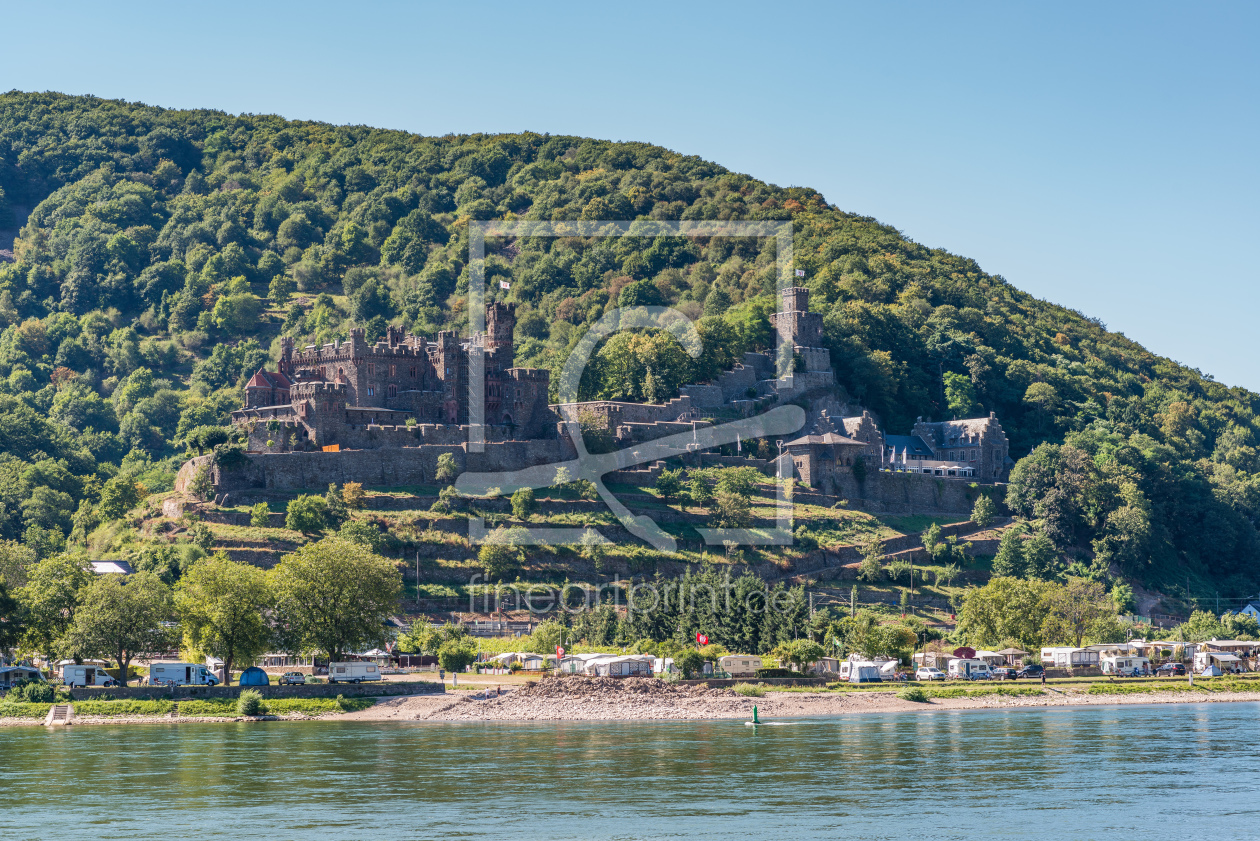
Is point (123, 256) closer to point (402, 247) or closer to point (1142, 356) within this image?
point (402, 247)

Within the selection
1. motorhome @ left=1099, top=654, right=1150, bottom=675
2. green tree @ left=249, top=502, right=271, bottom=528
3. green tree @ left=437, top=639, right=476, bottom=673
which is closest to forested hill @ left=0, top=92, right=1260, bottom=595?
green tree @ left=249, top=502, right=271, bottom=528

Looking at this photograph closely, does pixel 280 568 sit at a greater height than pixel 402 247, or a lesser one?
lesser

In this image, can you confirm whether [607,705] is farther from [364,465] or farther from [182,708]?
[364,465]

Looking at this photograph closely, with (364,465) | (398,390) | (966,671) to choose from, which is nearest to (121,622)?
(364,465)

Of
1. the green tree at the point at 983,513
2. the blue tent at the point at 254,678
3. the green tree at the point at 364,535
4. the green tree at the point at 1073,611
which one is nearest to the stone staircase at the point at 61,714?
the blue tent at the point at 254,678

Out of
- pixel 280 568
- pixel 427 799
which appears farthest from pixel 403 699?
pixel 427 799

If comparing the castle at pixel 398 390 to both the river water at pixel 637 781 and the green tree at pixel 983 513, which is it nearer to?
the green tree at pixel 983 513

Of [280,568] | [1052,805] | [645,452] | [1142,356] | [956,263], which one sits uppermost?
[956,263]
